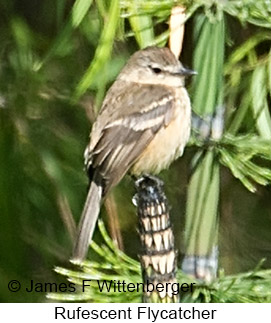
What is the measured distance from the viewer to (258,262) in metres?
1.05

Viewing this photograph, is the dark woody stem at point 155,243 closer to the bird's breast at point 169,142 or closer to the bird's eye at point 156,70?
the bird's breast at point 169,142

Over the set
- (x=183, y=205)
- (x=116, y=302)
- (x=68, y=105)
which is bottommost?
(x=116, y=302)

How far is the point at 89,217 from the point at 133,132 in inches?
4.2

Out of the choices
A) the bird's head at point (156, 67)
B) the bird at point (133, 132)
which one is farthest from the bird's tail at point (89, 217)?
the bird's head at point (156, 67)

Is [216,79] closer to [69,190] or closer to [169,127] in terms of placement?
[169,127]

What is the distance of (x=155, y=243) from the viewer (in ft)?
3.23

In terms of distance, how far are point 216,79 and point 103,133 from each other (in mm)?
139

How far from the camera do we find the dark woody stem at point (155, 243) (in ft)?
3.22

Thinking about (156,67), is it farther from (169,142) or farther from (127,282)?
(127,282)

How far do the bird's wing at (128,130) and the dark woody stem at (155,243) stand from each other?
0.03m

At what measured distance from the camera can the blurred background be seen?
1.00 metres

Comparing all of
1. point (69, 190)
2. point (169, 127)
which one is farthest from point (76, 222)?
point (169, 127)

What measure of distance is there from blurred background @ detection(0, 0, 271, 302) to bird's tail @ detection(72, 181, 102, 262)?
0.01 metres

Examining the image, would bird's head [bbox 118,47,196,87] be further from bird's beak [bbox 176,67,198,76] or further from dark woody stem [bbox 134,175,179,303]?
dark woody stem [bbox 134,175,179,303]
